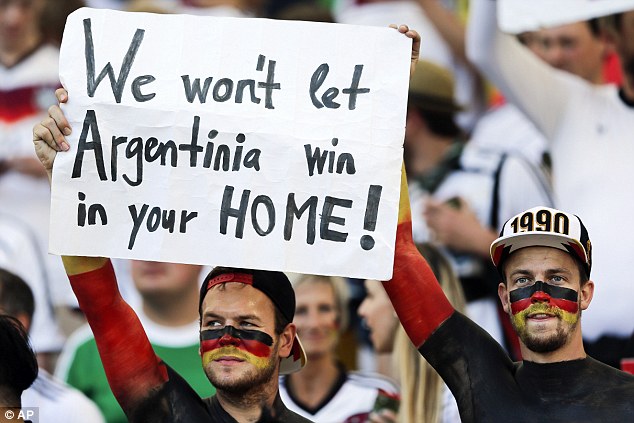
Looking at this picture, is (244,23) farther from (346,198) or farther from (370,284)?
(370,284)

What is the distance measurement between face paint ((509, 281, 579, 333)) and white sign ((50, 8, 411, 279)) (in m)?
0.39

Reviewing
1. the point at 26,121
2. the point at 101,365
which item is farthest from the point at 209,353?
the point at 26,121

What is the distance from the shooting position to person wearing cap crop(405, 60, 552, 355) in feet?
19.7

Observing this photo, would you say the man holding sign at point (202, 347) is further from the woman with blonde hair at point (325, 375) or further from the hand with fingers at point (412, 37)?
the woman with blonde hair at point (325, 375)

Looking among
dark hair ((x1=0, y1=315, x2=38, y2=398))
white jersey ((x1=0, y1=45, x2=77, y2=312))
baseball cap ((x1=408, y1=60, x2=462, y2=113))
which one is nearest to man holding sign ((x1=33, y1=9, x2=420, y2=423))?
dark hair ((x1=0, y1=315, x2=38, y2=398))

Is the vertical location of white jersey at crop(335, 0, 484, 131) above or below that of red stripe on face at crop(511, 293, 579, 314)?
above

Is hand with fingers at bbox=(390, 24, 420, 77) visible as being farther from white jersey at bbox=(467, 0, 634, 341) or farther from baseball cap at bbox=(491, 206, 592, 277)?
white jersey at bbox=(467, 0, 634, 341)

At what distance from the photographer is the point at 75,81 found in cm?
401

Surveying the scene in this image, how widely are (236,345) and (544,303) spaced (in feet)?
2.83

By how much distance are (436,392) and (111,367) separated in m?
1.77

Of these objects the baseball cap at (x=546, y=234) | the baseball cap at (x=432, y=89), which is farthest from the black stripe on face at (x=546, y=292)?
the baseball cap at (x=432, y=89)

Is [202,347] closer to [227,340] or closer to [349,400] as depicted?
[227,340]

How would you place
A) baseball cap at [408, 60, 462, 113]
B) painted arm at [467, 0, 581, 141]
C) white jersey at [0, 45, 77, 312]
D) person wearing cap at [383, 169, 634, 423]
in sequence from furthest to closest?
white jersey at [0, 45, 77, 312]
baseball cap at [408, 60, 462, 113]
painted arm at [467, 0, 581, 141]
person wearing cap at [383, 169, 634, 423]

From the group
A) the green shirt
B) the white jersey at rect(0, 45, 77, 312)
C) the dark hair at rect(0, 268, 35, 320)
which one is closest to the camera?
the dark hair at rect(0, 268, 35, 320)
